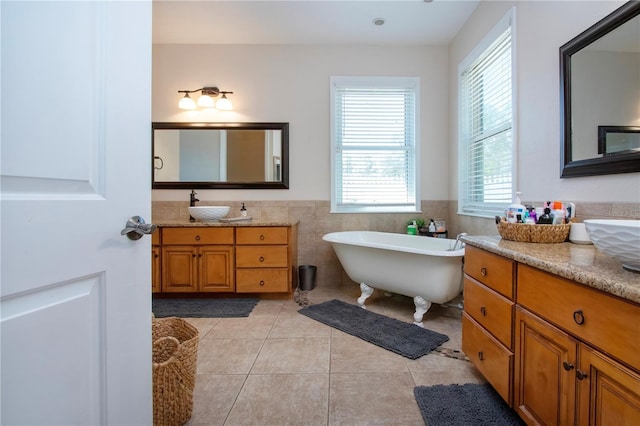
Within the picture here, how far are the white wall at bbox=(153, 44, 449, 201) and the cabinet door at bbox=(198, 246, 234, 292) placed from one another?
2.65 feet

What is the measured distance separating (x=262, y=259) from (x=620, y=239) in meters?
2.56

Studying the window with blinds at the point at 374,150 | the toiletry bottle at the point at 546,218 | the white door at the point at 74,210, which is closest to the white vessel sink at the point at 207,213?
the window with blinds at the point at 374,150

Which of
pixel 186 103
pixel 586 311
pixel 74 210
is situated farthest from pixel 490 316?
pixel 186 103

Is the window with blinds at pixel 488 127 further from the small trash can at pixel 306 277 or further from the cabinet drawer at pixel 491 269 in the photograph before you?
the small trash can at pixel 306 277

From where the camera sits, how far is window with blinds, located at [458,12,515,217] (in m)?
2.27

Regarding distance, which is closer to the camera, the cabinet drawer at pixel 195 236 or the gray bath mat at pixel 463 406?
the gray bath mat at pixel 463 406

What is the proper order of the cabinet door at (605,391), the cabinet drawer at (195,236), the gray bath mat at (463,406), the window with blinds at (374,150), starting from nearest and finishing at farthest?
the cabinet door at (605,391) → the gray bath mat at (463,406) → the cabinet drawer at (195,236) → the window with blinds at (374,150)

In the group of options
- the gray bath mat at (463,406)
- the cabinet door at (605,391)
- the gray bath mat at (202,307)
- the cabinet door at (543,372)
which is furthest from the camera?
the gray bath mat at (202,307)

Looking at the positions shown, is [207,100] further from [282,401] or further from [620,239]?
[620,239]

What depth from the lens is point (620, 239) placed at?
835 mm

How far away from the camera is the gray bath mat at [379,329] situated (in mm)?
1996

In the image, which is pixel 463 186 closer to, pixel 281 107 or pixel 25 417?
pixel 281 107

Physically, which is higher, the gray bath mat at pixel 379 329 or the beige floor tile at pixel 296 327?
the gray bath mat at pixel 379 329

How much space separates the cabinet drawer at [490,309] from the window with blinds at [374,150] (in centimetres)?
184
